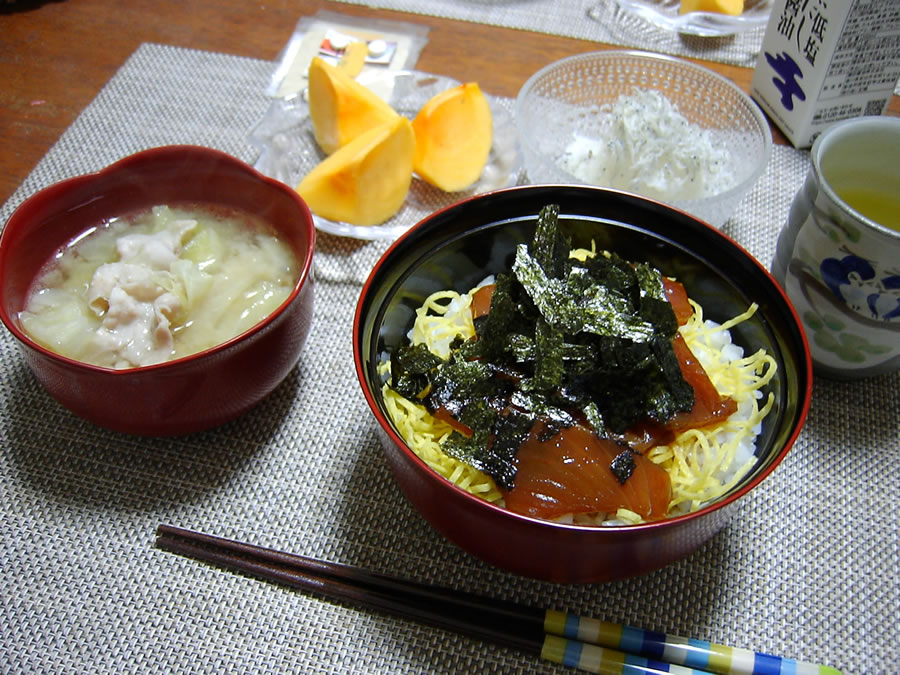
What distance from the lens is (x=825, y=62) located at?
1.89m

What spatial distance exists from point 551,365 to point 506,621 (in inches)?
17.3

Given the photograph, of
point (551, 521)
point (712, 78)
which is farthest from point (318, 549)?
point (712, 78)

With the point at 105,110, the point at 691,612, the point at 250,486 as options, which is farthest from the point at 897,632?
the point at 105,110

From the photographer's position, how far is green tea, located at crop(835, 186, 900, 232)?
5.13ft

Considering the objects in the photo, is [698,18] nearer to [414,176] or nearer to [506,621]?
[414,176]

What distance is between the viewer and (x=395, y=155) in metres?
1.87

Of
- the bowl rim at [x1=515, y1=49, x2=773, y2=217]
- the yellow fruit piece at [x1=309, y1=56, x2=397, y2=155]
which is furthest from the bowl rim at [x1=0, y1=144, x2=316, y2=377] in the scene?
the bowl rim at [x1=515, y1=49, x2=773, y2=217]

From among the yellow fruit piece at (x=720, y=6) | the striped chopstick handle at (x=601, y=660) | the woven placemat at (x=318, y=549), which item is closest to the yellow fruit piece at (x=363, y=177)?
the woven placemat at (x=318, y=549)

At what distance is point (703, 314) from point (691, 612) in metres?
0.60

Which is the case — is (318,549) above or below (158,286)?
below

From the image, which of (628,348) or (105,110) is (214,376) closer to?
(628,348)

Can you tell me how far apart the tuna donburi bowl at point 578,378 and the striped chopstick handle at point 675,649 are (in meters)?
0.10

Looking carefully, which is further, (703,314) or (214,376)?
(703,314)

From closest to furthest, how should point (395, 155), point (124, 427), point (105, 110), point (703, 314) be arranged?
point (124, 427) < point (703, 314) < point (395, 155) < point (105, 110)
